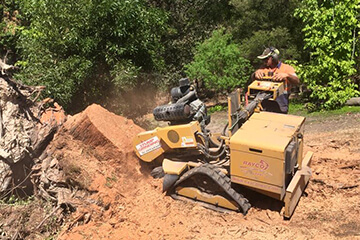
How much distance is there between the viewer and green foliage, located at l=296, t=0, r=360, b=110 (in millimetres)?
12039

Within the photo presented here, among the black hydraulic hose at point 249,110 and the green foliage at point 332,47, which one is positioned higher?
the black hydraulic hose at point 249,110

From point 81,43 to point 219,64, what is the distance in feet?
24.4

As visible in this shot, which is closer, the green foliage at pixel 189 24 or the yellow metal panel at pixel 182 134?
the yellow metal panel at pixel 182 134

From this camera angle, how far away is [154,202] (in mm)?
6410

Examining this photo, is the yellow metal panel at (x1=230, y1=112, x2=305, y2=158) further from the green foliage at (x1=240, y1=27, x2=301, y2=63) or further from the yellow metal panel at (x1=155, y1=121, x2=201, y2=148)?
the green foliage at (x1=240, y1=27, x2=301, y2=63)

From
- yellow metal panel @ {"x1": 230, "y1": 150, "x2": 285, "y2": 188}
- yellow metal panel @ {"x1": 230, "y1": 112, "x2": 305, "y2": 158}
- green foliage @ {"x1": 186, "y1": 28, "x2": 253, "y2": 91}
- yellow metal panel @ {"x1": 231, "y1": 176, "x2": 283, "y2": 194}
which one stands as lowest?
green foliage @ {"x1": 186, "y1": 28, "x2": 253, "y2": 91}

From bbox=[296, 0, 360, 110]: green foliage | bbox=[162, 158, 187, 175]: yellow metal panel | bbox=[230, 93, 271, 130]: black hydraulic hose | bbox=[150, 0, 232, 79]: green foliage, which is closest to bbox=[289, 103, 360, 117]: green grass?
bbox=[296, 0, 360, 110]: green foliage

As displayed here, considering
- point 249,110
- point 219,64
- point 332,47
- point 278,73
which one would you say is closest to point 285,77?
→ point 278,73

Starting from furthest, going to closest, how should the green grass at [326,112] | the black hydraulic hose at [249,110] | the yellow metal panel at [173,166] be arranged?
the green grass at [326,112], the yellow metal panel at [173,166], the black hydraulic hose at [249,110]

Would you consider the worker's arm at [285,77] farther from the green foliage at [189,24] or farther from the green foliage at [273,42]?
the green foliage at [189,24]

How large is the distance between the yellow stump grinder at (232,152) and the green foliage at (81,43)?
350 centimetres

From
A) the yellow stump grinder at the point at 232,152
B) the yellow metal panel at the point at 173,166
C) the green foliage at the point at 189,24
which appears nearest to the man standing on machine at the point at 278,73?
the yellow stump grinder at the point at 232,152

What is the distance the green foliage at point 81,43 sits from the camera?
362 inches

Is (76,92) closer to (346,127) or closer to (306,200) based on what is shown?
(306,200)
